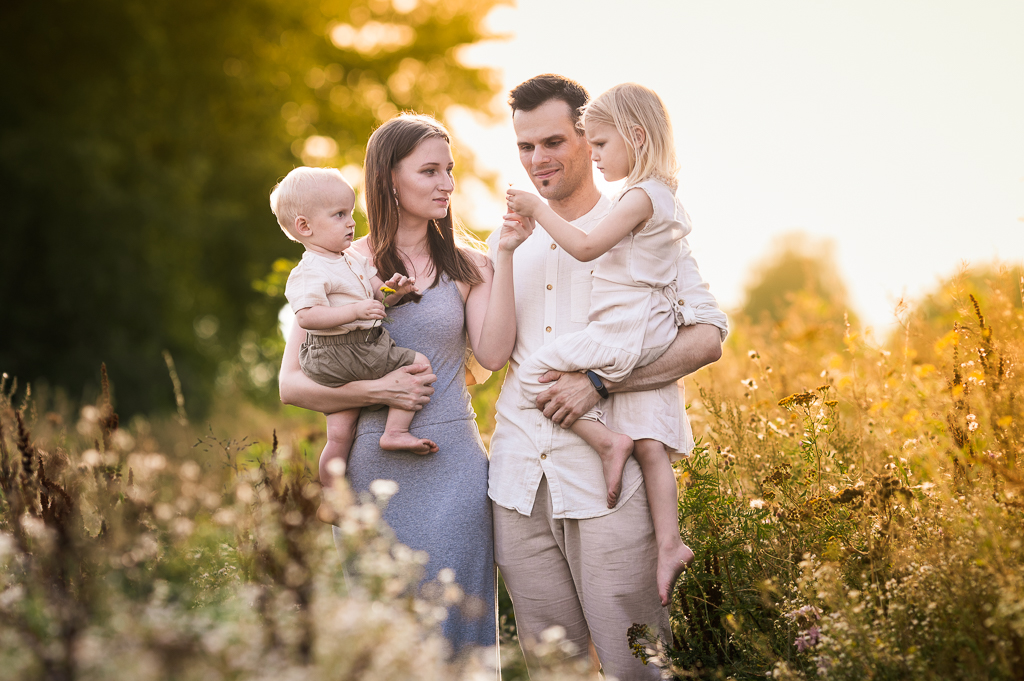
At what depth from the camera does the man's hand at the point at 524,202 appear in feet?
9.18

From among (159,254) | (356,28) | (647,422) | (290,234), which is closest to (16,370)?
(159,254)

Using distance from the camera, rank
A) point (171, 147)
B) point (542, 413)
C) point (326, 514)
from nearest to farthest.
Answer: point (326, 514), point (542, 413), point (171, 147)

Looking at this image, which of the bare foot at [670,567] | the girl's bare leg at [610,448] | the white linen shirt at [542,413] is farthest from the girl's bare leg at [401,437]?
the bare foot at [670,567]

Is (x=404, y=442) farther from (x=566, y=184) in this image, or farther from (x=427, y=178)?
(x=566, y=184)

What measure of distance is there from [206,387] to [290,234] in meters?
14.5

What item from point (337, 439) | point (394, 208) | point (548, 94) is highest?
point (548, 94)

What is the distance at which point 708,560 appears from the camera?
3102 millimetres

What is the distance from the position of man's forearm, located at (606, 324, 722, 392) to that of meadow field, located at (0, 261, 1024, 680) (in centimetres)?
43

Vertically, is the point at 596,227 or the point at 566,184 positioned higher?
the point at 566,184

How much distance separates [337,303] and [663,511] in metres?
1.42

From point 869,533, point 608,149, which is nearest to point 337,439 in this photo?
point 608,149

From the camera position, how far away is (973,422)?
283cm

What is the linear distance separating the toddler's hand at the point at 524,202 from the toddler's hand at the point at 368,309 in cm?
61

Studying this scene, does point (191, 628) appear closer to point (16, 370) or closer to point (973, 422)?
point (973, 422)
